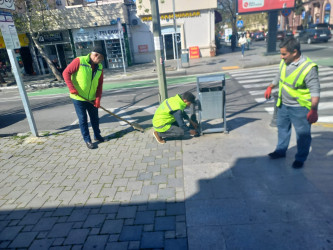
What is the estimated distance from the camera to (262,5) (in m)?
18.0

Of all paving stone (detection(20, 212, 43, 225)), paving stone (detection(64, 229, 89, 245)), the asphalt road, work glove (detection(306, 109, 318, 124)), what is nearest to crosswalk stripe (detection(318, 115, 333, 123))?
the asphalt road

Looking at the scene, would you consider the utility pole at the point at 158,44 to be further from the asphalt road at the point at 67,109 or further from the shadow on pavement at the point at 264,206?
the shadow on pavement at the point at 264,206

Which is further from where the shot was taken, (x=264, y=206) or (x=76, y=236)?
(x=264, y=206)

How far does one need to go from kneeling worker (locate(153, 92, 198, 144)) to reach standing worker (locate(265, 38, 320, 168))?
1581mm

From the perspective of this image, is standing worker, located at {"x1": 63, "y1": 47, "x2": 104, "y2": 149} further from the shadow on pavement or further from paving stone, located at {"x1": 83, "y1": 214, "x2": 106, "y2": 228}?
the shadow on pavement

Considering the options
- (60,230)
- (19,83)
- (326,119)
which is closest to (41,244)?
(60,230)

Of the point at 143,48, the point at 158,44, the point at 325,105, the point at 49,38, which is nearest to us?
the point at 158,44

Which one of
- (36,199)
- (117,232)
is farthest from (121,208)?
(36,199)

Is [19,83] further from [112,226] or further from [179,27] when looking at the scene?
[179,27]

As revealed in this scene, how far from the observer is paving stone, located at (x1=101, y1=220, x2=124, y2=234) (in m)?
2.99

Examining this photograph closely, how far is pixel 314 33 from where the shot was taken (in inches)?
1037

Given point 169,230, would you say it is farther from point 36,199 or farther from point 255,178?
point 36,199

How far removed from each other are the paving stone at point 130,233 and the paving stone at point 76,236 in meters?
0.45

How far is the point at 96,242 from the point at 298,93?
3.34m
